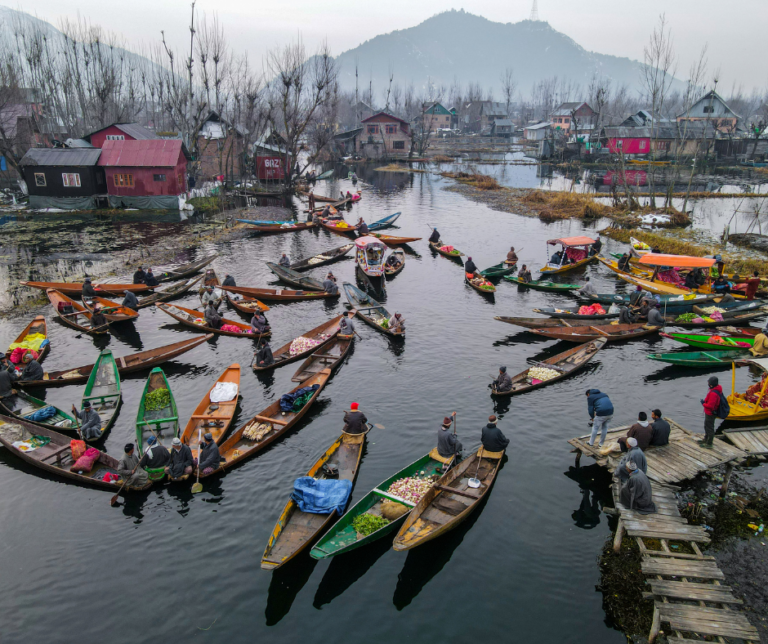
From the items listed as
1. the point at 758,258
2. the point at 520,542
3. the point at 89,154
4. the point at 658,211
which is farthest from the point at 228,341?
the point at 658,211

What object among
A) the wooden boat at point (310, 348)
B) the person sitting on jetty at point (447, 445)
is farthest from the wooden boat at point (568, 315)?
the person sitting on jetty at point (447, 445)

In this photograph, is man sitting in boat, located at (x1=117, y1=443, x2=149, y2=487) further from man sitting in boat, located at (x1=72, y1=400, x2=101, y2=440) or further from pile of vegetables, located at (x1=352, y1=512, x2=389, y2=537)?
pile of vegetables, located at (x1=352, y1=512, x2=389, y2=537)

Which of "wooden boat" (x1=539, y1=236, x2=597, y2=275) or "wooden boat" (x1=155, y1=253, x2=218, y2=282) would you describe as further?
"wooden boat" (x1=539, y1=236, x2=597, y2=275)

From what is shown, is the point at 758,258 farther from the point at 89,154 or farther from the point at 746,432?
the point at 89,154

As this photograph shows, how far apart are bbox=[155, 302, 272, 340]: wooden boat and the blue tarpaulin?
38.3 ft

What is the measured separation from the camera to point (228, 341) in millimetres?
24484

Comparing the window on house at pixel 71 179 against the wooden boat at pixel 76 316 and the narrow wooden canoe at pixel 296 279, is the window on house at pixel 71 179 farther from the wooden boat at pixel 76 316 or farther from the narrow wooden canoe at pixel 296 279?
the narrow wooden canoe at pixel 296 279

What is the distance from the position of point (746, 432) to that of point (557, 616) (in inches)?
364

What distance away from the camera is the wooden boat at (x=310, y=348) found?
71.4 feet

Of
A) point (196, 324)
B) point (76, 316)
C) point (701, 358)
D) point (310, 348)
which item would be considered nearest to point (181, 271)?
point (76, 316)

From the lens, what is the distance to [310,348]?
22656 millimetres

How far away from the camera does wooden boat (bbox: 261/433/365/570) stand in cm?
1134

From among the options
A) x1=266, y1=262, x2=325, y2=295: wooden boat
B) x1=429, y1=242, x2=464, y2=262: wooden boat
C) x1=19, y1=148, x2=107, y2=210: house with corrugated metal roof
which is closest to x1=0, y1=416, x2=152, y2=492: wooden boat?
x1=266, y1=262, x2=325, y2=295: wooden boat

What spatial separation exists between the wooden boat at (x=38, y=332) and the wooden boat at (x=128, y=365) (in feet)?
7.95
